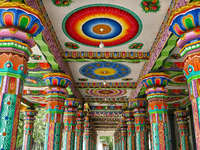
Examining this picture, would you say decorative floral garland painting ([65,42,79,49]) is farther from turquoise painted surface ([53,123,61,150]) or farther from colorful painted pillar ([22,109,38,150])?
colorful painted pillar ([22,109,38,150])

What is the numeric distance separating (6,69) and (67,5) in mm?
2277

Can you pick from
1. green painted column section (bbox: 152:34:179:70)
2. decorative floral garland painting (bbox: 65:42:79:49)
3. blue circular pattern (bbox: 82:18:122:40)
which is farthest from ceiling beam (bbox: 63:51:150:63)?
blue circular pattern (bbox: 82:18:122:40)

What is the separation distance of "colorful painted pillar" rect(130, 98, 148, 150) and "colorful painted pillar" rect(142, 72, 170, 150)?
354 cm

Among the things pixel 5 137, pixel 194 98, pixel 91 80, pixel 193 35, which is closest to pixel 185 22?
pixel 193 35

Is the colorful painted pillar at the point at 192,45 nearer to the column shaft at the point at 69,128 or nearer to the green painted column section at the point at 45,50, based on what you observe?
the green painted column section at the point at 45,50

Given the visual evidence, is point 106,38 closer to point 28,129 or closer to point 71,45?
point 71,45

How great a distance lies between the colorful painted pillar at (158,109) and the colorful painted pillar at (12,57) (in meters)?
4.65

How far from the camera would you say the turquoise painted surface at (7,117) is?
3.15m

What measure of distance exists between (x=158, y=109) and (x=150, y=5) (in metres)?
3.56

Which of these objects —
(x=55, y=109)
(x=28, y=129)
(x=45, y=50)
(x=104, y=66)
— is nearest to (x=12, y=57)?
(x=45, y=50)

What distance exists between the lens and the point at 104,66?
28.6 feet

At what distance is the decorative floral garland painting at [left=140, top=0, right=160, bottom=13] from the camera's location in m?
4.80

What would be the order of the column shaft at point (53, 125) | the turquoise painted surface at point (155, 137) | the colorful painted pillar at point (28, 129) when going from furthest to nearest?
the colorful painted pillar at point (28, 129)
the column shaft at point (53, 125)
the turquoise painted surface at point (155, 137)

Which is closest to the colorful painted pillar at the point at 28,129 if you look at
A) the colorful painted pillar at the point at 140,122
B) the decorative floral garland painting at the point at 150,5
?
the colorful painted pillar at the point at 140,122
